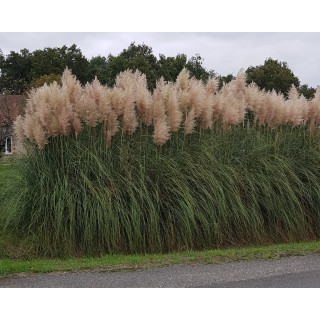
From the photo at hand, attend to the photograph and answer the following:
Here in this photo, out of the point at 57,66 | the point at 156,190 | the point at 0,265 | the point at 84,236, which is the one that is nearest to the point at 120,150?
the point at 156,190

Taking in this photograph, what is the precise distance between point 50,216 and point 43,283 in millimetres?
2110

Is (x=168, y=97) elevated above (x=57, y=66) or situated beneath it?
situated beneath

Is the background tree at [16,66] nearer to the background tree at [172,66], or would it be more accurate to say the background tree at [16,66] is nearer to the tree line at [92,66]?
the tree line at [92,66]

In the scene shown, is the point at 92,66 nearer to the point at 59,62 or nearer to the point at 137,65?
the point at 59,62

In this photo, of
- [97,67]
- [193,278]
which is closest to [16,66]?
[97,67]

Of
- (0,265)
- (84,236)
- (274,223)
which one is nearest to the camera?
(0,265)

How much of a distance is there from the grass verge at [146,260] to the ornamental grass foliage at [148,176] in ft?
1.60

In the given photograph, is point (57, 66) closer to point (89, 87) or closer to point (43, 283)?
point (89, 87)

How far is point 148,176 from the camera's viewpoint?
935 centimetres

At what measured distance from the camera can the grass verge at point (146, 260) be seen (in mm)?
7680

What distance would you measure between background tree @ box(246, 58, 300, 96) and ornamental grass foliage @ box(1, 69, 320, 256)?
40504 mm

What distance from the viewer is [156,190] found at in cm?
920

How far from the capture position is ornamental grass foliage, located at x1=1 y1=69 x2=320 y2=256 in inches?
350

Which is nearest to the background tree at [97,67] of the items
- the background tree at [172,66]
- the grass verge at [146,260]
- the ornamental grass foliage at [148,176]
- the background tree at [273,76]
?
the background tree at [172,66]
